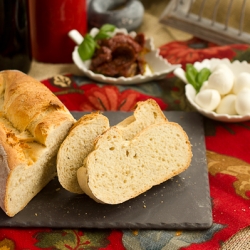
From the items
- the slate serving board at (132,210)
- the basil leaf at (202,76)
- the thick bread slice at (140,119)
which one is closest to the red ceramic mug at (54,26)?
the basil leaf at (202,76)

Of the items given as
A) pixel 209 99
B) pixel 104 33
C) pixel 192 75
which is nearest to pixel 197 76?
pixel 192 75

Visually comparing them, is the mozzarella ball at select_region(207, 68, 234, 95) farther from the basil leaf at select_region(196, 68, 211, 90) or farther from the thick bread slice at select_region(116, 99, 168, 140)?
the thick bread slice at select_region(116, 99, 168, 140)

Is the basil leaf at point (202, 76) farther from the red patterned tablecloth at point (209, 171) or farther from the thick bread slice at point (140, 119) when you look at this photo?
the thick bread slice at point (140, 119)

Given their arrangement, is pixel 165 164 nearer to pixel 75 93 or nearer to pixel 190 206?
pixel 190 206

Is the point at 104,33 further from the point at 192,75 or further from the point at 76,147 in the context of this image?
the point at 76,147

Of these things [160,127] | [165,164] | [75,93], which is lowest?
[75,93]

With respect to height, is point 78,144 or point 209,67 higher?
point 78,144

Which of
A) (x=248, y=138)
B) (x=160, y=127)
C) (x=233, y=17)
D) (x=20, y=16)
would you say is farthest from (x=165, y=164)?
(x=233, y=17)
